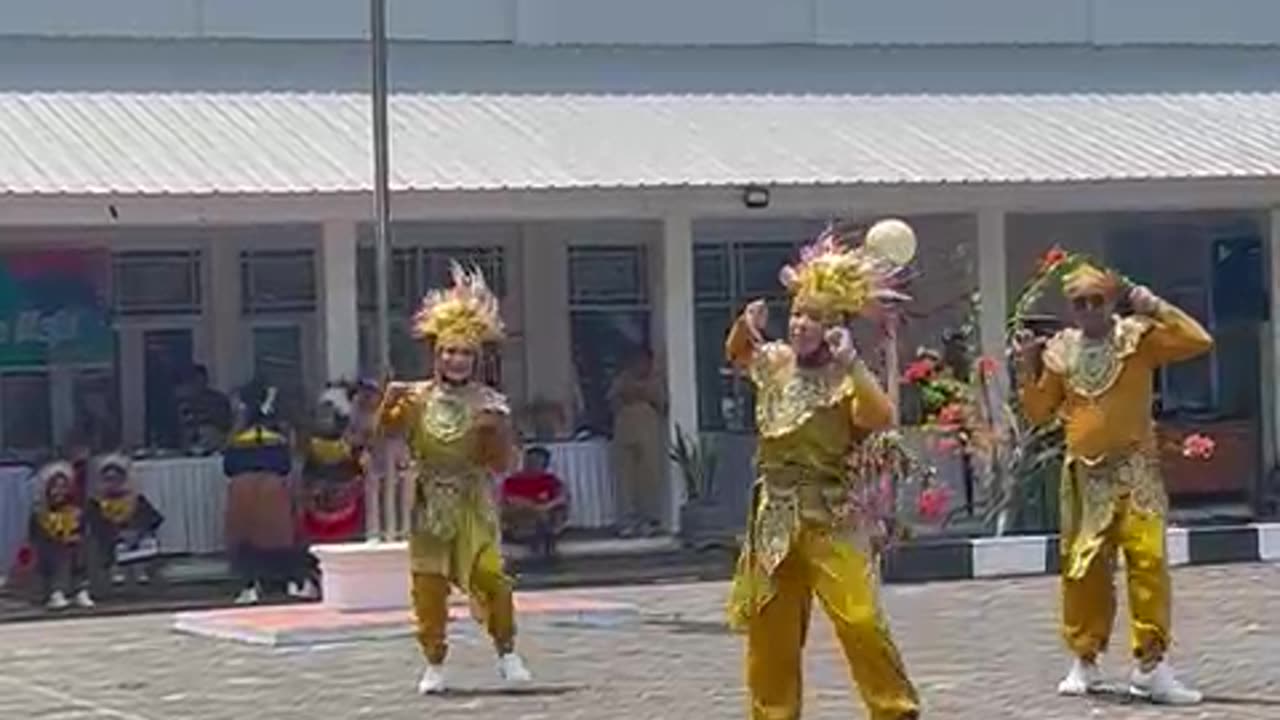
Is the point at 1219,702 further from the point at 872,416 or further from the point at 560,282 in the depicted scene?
the point at 560,282

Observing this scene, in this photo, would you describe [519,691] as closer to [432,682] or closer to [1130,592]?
[432,682]

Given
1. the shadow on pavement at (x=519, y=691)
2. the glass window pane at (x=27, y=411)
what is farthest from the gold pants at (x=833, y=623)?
the glass window pane at (x=27, y=411)

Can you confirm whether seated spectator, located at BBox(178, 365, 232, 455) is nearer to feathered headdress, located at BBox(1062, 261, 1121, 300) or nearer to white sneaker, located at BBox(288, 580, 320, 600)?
white sneaker, located at BBox(288, 580, 320, 600)

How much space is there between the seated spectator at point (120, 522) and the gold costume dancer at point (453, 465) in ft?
22.2

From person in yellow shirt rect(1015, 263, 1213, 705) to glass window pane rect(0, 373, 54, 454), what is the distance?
12.8m

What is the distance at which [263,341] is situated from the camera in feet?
84.7

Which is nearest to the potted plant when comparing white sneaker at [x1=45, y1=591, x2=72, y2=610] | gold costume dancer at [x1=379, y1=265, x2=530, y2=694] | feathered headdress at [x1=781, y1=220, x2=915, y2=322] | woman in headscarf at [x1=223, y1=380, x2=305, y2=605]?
woman in headscarf at [x1=223, y1=380, x2=305, y2=605]

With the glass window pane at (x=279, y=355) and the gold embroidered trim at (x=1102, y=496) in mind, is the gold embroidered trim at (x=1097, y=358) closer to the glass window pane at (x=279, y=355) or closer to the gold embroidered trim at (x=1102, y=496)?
the gold embroidered trim at (x=1102, y=496)

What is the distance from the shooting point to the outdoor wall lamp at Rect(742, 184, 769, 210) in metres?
23.5

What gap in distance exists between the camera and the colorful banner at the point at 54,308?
2453cm

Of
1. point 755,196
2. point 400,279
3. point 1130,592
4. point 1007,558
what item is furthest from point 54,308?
point 1130,592

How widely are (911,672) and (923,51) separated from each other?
44.2ft

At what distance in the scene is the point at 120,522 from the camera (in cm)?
2136

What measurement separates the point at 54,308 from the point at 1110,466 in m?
13.0
